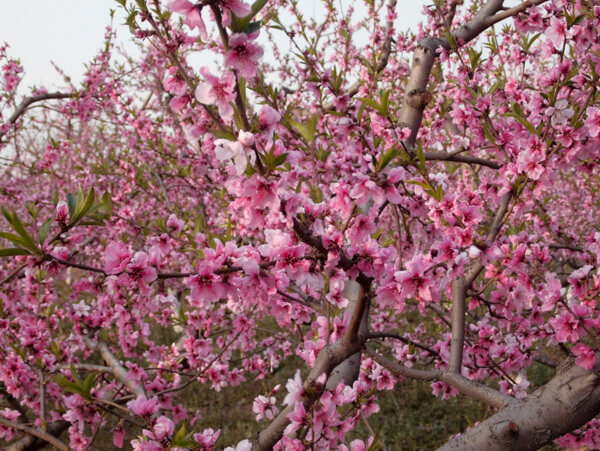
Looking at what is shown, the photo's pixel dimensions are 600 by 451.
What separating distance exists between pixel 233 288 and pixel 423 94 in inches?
85.7

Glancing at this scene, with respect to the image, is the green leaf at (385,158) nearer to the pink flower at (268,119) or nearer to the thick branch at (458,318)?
the pink flower at (268,119)

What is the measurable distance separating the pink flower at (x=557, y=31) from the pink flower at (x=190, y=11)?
2.34 m

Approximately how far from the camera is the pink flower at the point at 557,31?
2.41 m

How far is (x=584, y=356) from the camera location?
1.63 meters

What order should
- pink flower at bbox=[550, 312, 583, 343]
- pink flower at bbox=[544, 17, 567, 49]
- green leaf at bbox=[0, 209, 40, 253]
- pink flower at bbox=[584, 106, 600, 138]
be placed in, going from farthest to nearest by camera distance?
pink flower at bbox=[544, 17, 567, 49], pink flower at bbox=[584, 106, 600, 138], pink flower at bbox=[550, 312, 583, 343], green leaf at bbox=[0, 209, 40, 253]

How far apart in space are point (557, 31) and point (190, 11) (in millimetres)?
2407

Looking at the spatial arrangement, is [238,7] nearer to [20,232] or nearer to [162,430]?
[20,232]

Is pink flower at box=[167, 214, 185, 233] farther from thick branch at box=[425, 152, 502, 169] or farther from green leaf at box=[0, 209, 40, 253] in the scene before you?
thick branch at box=[425, 152, 502, 169]

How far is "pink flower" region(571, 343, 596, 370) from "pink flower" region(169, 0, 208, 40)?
1.83 m

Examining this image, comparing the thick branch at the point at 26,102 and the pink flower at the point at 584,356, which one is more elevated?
the thick branch at the point at 26,102

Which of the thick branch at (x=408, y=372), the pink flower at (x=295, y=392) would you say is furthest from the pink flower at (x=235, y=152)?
the thick branch at (x=408, y=372)

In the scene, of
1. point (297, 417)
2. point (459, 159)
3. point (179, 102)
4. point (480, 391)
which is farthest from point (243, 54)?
point (459, 159)

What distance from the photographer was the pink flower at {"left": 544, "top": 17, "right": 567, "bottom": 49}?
7.91ft

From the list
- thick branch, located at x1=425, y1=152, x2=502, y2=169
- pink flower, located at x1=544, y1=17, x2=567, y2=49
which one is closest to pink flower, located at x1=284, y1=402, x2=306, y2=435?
thick branch, located at x1=425, y1=152, x2=502, y2=169
